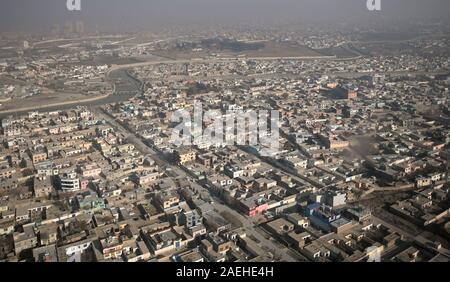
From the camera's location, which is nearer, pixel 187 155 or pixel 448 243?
pixel 448 243

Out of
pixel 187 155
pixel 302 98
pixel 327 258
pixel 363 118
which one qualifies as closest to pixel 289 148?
pixel 187 155

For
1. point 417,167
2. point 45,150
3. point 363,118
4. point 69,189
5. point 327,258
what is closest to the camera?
point 327,258

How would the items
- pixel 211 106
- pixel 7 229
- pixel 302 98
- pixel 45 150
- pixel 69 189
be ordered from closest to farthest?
pixel 7 229, pixel 69 189, pixel 45 150, pixel 211 106, pixel 302 98

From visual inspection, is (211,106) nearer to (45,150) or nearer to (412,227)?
(45,150)

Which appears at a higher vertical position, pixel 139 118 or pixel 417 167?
pixel 139 118

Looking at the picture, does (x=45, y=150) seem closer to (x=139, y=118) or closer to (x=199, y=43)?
(x=139, y=118)

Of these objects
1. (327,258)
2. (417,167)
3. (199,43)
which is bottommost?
(327,258)
